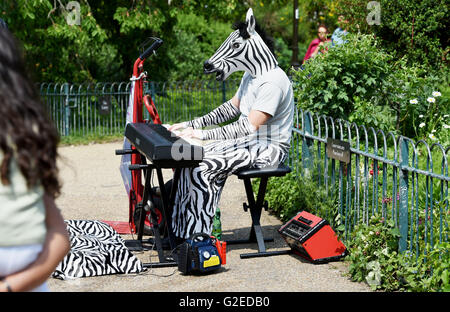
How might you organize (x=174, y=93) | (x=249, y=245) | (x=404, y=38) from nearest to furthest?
(x=249, y=245) < (x=404, y=38) < (x=174, y=93)

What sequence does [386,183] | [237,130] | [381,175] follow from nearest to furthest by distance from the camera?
1. [386,183]
2. [237,130]
3. [381,175]

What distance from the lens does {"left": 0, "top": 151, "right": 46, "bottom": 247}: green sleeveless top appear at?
1.56 metres

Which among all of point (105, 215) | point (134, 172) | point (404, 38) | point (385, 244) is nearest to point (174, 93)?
point (404, 38)

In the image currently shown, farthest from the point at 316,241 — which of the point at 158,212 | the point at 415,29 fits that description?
the point at 415,29

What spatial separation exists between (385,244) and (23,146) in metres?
3.09

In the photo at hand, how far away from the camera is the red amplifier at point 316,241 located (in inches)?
178

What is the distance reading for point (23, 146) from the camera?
1.54 m

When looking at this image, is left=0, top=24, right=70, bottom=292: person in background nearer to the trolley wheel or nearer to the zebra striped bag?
the zebra striped bag

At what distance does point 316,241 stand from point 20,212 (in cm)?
323

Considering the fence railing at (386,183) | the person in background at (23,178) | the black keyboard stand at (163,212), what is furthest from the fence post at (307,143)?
the person in background at (23,178)

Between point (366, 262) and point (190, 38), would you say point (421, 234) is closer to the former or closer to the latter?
point (366, 262)

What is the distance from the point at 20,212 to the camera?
1.59 m

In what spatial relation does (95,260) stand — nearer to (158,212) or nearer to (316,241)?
(158,212)

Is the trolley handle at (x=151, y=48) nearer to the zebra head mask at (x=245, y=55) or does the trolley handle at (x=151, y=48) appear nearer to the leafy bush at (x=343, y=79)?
the zebra head mask at (x=245, y=55)
